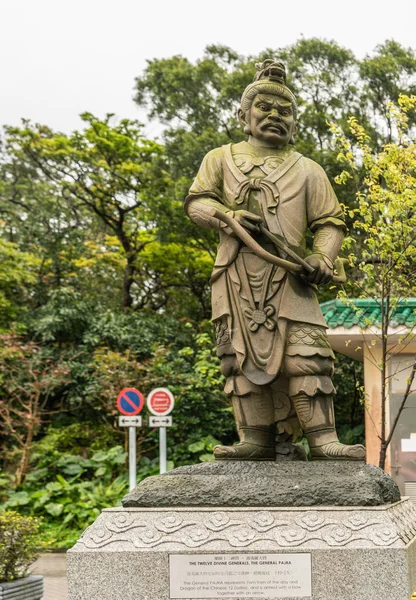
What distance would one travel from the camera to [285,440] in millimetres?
5988

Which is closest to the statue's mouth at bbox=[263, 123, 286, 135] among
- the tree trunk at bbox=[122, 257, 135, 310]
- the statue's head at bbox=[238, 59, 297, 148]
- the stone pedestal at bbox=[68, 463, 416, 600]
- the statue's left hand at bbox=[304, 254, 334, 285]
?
the statue's head at bbox=[238, 59, 297, 148]

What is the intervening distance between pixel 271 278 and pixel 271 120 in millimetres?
1125

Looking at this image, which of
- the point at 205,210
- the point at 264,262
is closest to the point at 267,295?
the point at 264,262

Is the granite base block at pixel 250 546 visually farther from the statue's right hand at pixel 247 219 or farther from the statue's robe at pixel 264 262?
the statue's right hand at pixel 247 219

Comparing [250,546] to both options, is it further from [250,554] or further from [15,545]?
[15,545]

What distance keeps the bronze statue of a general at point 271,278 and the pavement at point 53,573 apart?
465 cm

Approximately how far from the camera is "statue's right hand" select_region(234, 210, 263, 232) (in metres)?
5.70

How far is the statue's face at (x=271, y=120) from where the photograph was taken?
6074 millimetres

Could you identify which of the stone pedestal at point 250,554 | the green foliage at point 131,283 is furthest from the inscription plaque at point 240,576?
the green foliage at point 131,283

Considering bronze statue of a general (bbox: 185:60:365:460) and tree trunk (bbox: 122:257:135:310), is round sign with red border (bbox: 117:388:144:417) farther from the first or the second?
bronze statue of a general (bbox: 185:60:365:460)

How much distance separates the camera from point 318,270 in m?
5.67

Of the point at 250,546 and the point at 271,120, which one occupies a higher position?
the point at 271,120

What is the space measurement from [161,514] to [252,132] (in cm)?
268

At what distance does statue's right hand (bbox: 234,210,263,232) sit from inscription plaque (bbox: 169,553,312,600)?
2.04 m
